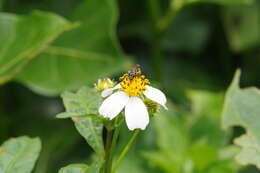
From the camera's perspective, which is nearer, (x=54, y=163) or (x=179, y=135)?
(x=179, y=135)

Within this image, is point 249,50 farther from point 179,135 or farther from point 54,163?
point 54,163

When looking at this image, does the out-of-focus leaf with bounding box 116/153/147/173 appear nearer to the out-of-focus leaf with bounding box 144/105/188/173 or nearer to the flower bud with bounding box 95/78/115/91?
the out-of-focus leaf with bounding box 144/105/188/173

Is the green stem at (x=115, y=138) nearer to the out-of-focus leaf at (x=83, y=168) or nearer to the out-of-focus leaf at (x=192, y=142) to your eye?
the out-of-focus leaf at (x=83, y=168)

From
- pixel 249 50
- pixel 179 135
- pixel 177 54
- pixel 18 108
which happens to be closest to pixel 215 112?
pixel 179 135

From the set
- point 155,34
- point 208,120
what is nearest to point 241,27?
point 155,34

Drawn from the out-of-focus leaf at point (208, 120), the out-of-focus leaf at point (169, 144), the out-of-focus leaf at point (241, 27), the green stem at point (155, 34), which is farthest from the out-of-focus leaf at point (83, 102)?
the out-of-focus leaf at point (241, 27)

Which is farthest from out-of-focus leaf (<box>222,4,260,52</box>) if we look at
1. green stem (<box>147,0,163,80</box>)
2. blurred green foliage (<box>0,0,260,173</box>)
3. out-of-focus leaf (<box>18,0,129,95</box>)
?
out-of-focus leaf (<box>18,0,129,95</box>)

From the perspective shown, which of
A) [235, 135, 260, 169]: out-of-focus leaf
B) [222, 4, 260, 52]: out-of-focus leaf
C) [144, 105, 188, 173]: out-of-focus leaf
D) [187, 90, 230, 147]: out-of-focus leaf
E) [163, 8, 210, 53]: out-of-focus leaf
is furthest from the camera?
[163, 8, 210, 53]: out-of-focus leaf
